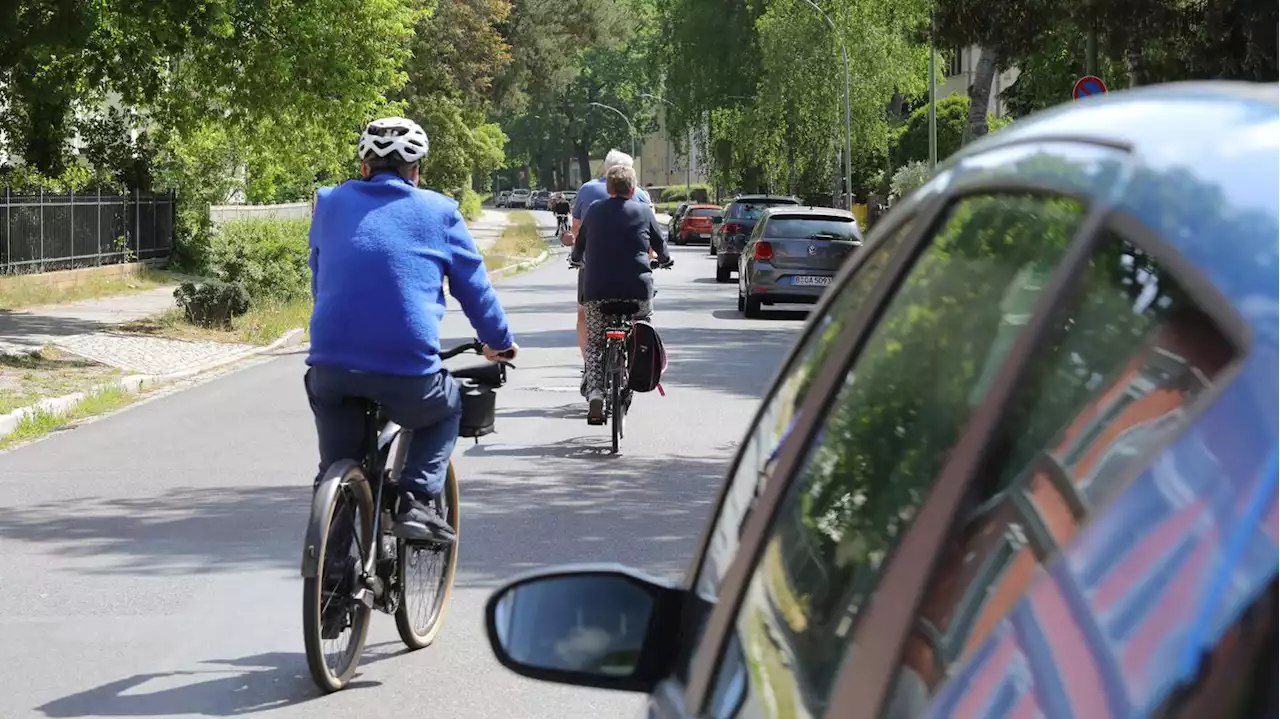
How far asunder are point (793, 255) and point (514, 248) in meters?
30.0

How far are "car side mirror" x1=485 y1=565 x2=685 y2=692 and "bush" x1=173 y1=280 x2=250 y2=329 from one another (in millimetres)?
23048

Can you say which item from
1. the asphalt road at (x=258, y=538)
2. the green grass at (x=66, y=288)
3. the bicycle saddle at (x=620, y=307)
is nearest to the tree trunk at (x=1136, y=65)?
the asphalt road at (x=258, y=538)

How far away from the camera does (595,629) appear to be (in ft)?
7.55

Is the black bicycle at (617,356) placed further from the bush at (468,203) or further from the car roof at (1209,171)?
the bush at (468,203)

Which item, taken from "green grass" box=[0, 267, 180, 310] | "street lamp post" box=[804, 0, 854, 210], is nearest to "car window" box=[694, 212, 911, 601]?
"green grass" box=[0, 267, 180, 310]

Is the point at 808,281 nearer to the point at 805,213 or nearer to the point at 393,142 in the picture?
the point at 805,213

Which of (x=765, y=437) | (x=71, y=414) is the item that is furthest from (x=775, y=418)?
(x=71, y=414)

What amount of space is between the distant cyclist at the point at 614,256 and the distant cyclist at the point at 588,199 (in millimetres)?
92

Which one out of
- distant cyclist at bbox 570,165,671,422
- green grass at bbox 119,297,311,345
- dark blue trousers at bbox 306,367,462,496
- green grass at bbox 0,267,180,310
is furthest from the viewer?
green grass at bbox 0,267,180,310

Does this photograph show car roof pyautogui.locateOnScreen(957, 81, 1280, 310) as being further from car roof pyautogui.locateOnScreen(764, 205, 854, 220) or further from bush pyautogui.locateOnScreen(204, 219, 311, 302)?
car roof pyautogui.locateOnScreen(764, 205, 854, 220)

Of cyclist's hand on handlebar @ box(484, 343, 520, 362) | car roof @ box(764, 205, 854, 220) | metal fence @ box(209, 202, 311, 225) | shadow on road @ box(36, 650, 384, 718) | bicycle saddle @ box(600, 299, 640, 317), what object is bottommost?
shadow on road @ box(36, 650, 384, 718)

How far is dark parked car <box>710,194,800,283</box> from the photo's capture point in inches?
1644

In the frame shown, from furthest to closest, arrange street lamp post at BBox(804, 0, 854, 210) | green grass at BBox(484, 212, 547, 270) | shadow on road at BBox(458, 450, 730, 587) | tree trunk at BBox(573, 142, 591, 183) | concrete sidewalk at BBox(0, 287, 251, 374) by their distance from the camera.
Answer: tree trunk at BBox(573, 142, 591, 183) < street lamp post at BBox(804, 0, 854, 210) < green grass at BBox(484, 212, 547, 270) < concrete sidewalk at BBox(0, 287, 251, 374) < shadow on road at BBox(458, 450, 730, 587)

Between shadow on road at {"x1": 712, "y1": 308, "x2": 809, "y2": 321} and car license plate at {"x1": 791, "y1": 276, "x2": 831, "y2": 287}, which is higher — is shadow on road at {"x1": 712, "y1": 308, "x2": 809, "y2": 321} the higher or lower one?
the lower one
